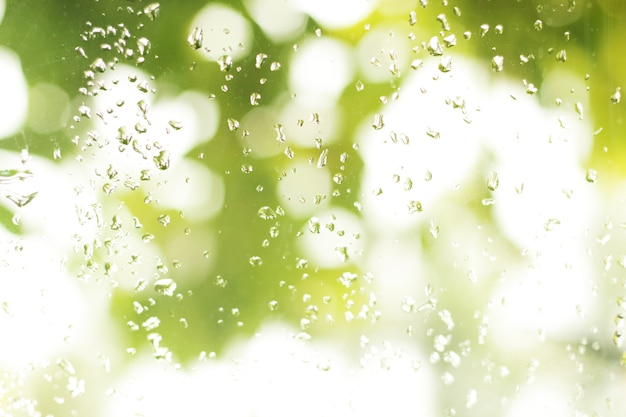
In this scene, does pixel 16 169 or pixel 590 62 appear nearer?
pixel 16 169

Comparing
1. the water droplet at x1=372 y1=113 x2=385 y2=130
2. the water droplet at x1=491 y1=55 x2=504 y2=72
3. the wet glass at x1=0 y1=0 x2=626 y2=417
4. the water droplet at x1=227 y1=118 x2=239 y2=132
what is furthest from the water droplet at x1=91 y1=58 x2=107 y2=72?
the water droplet at x1=491 y1=55 x2=504 y2=72

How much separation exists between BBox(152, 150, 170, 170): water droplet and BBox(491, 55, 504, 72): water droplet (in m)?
0.28

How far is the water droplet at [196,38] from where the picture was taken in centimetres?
62

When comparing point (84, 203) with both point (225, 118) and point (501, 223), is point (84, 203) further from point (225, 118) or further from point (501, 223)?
point (501, 223)

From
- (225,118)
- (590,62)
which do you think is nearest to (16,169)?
(225,118)

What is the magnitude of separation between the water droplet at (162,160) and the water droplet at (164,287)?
3.5 inches

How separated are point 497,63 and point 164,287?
0.33 metres

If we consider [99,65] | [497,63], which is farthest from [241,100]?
[497,63]

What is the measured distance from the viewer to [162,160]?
0.60 metres

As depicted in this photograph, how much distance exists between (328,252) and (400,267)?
0.20ft

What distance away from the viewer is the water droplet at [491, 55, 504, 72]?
65cm

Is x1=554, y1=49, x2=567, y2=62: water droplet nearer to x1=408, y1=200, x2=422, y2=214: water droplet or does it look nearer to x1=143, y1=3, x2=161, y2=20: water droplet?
x1=408, y1=200, x2=422, y2=214: water droplet

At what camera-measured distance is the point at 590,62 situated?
67 centimetres

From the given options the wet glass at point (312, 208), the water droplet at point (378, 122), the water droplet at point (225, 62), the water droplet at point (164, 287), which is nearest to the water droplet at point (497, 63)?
the wet glass at point (312, 208)
